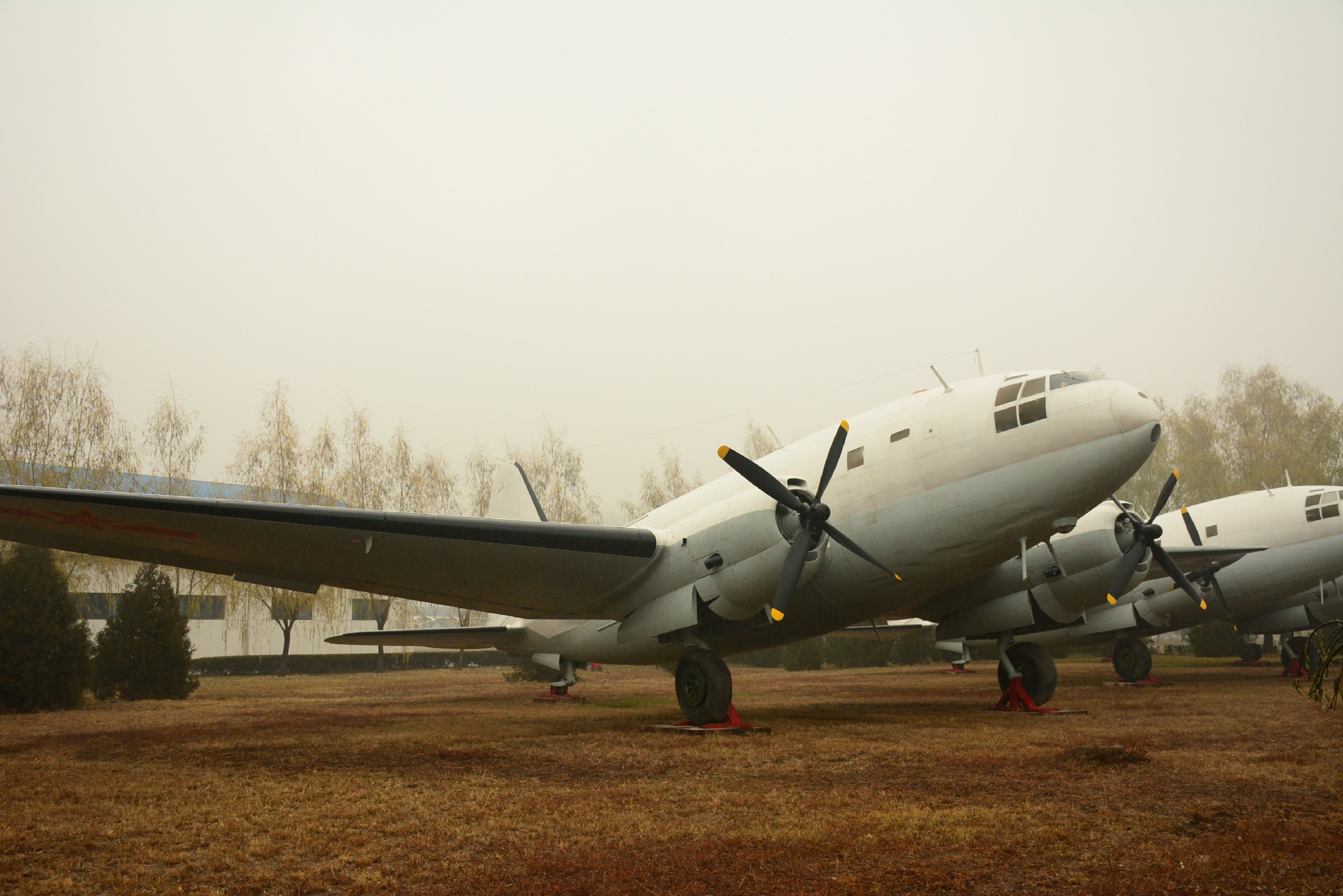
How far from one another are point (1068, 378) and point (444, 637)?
14739mm

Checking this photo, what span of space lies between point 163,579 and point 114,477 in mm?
9589

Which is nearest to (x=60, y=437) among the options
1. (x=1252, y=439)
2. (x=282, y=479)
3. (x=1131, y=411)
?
(x=282, y=479)

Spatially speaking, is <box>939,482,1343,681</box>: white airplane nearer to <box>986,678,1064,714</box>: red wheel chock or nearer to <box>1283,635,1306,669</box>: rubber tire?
<box>1283,635,1306,669</box>: rubber tire

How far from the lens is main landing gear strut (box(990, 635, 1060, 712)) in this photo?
16031 millimetres

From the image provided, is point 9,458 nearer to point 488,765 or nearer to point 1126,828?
point 488,765

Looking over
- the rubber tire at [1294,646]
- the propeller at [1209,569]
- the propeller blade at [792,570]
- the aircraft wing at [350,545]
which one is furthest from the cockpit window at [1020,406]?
the rubber tire at [1294,646]

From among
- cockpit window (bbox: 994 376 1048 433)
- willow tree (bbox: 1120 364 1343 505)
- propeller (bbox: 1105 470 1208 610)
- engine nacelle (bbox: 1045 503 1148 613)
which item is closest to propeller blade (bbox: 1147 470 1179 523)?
propeller (bbox: 1105 470 1208 610)

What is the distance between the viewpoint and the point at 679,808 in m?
7.08

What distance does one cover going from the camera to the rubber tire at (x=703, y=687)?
12484 mm

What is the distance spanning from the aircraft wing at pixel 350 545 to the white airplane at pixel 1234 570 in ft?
46.8

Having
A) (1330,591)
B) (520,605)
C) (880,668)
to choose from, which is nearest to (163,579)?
(520,605)

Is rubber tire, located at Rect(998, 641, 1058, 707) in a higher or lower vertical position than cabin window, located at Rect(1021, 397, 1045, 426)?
lower

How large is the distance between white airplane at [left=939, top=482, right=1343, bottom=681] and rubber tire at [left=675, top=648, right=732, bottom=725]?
12457 mm

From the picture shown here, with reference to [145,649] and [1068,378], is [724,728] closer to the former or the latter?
[1068,378]
